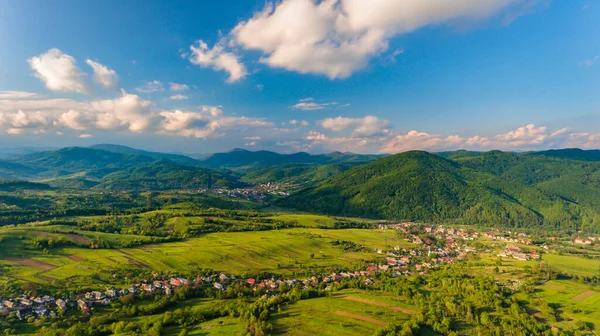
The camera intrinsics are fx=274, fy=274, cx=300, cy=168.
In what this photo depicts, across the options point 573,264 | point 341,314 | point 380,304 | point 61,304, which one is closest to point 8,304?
point 61,304

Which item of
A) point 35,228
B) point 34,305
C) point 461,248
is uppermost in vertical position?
point 35,228

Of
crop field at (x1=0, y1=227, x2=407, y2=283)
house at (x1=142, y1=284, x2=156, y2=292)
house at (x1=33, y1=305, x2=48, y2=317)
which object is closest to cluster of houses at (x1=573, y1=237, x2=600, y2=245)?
crop field at (x1=0, y1=227, x2=407, y2=283)

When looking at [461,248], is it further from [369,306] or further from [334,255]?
[369,306]

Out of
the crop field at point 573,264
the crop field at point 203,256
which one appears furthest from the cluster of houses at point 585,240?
the crop field at point 203,256

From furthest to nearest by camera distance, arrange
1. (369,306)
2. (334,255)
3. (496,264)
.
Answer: (334,255) → (496,264) → (369,306)

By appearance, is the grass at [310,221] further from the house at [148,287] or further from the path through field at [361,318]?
the house at [148,287]

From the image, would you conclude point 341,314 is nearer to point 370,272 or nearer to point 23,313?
point 370,272

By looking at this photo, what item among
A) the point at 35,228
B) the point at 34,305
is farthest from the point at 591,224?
the point at 35,228
